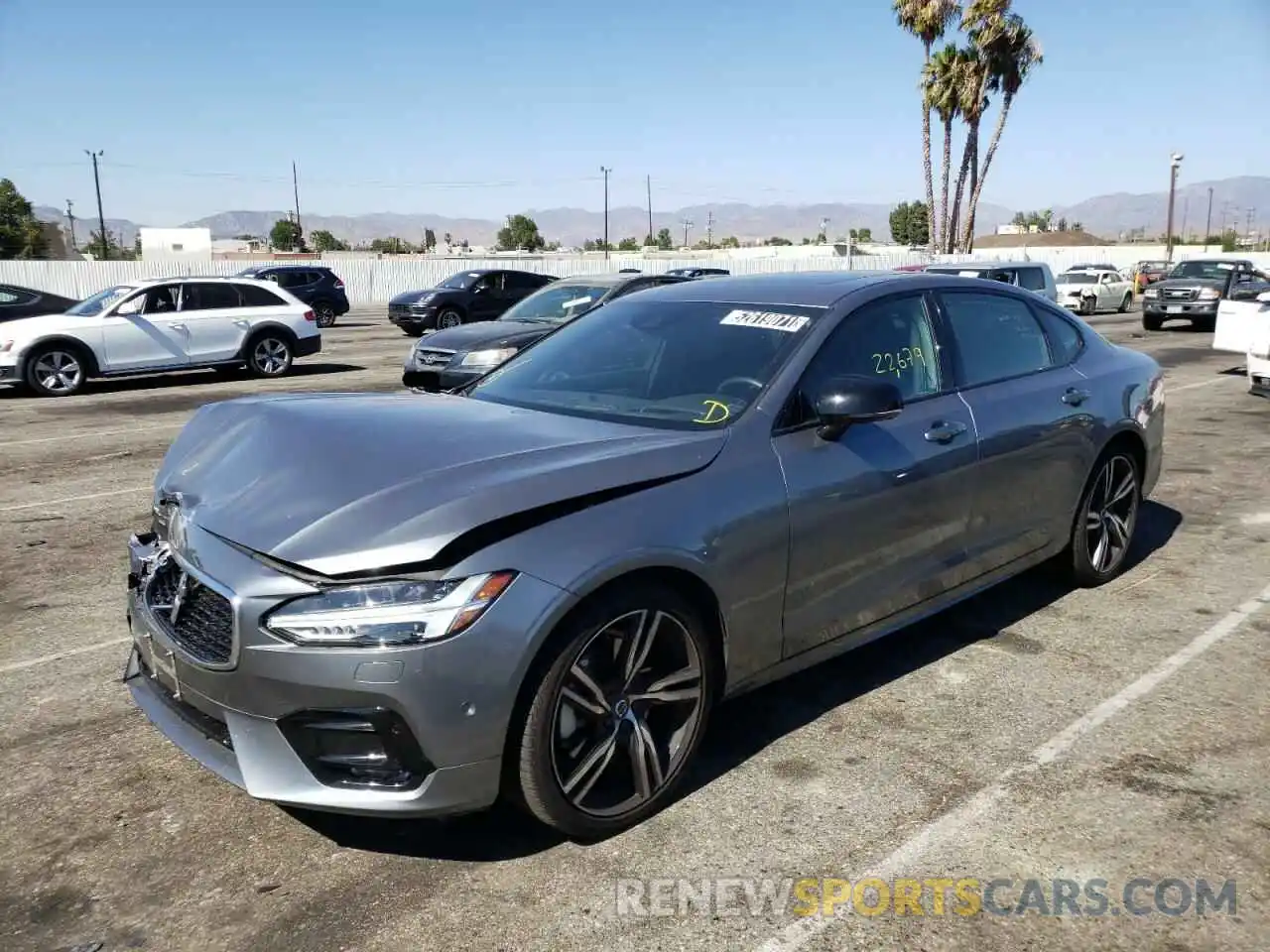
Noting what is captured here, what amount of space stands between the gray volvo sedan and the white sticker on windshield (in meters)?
0.02

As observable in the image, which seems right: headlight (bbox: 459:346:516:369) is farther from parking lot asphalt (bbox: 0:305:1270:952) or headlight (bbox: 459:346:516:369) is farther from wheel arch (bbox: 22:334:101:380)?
parking lot asphalt (bbox: 0:305:1270:952)

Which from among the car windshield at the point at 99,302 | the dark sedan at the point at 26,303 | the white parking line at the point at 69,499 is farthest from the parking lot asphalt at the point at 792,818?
the dark sedan at the point at 26,303

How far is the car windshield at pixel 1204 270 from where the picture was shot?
24703 millimetres

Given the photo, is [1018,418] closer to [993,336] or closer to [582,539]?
[993,336]

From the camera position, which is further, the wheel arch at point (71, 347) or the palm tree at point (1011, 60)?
the palm tree at point (1011, 60)

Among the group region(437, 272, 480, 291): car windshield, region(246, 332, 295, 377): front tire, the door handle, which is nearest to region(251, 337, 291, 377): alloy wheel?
region(246, 332, 295, 377): front tire

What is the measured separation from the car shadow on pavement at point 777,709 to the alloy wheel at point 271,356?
505 inches

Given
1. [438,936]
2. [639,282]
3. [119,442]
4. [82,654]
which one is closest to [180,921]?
[438,936]

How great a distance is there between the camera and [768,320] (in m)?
3.96

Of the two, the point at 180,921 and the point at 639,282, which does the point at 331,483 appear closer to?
the point at 180,921

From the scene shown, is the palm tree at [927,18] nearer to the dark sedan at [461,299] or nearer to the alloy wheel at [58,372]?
the dark sedan at [461,299]

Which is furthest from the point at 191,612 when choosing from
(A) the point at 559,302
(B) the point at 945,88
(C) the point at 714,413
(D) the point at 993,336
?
(B) the point at 945,88

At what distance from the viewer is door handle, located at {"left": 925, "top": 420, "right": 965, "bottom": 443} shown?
404 centimetres

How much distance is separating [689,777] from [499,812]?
2.11 feet
